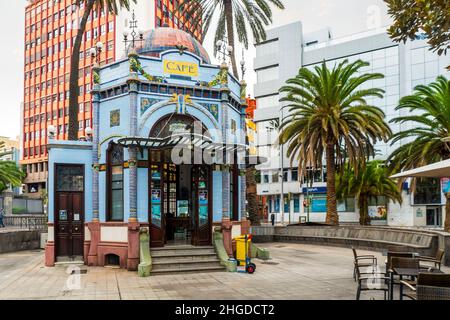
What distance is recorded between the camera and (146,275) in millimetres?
13500

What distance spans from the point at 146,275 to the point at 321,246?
502 inches

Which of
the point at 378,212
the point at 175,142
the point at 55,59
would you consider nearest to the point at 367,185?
the point at 378,212

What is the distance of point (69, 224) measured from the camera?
16.5m

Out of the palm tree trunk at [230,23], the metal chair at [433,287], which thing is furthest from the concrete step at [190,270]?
the palm tree trunk at [230,23]

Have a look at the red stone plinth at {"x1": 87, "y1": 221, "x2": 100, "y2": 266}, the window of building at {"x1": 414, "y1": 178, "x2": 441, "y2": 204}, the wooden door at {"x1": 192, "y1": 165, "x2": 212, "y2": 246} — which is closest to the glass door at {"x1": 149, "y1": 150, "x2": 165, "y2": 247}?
the wooden door at {"x1": 192, "y1": 165, "x2": 212, "y2": 246}

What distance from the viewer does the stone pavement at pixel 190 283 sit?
1077 cm

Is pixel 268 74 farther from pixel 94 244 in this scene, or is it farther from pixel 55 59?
pixel 94 244

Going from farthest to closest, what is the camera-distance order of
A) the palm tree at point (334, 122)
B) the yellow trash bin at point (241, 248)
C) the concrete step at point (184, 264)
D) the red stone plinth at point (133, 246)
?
the palm tree at point (334, 122), the yellow trash bin at point (241, 248), the red stone plinth at point (133, 246), the concrete step at point (184, 264)

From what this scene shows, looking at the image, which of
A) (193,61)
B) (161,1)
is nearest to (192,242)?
(193,61)

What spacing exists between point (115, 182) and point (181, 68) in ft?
15.7

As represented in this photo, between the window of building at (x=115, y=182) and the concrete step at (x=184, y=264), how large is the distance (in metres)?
2.52

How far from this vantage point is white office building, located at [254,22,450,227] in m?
48.3

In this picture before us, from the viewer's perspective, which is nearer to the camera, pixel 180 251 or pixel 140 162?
pixel 180 251

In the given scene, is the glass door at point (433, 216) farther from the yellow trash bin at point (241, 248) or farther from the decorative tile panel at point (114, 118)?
the decorative tile panel at point (114, 118)
